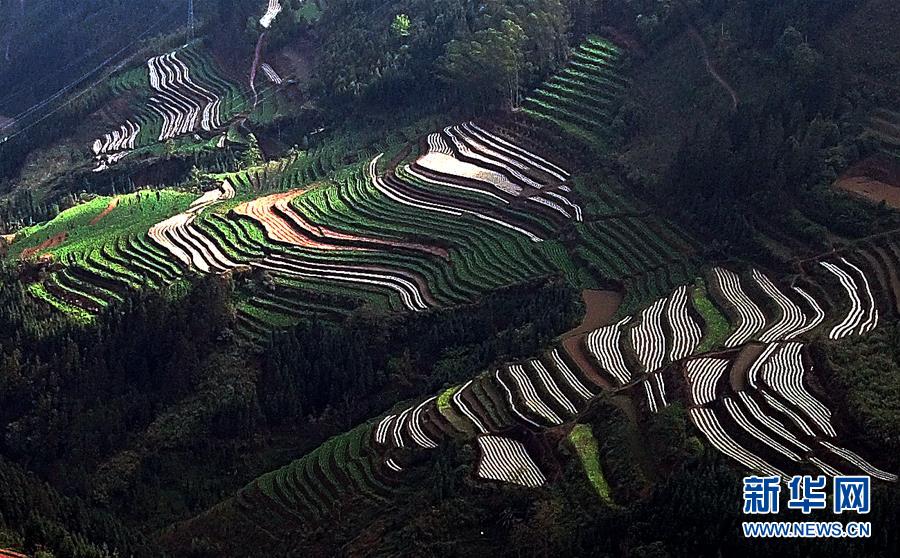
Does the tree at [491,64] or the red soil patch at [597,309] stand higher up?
the tree at [491,64]

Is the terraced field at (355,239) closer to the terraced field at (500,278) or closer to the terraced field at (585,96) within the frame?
the terraced field at (500,278)

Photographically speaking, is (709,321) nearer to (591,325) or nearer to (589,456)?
(591,325)

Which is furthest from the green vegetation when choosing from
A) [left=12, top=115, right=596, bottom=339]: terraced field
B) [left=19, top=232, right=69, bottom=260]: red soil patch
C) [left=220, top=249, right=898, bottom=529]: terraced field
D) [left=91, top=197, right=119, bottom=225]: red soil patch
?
[left=91, top=197, right=119, bottom=225]: red soil patch

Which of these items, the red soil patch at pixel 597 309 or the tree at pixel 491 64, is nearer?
the red soil patch at pixel 597 309

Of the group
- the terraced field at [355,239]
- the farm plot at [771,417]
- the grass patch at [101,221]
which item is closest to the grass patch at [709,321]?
the farm plot at [771,417]

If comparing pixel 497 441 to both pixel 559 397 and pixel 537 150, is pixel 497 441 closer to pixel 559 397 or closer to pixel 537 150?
pixel 559 397

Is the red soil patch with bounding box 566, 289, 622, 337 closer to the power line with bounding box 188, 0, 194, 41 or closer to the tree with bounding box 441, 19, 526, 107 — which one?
the tree with bounding box 441, 19, 526, 107

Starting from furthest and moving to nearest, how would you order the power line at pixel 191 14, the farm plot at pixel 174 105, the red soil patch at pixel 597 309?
the power line at pixel 191 14
the farm plot at pixel 174 105
the red soil patch at pixel 597 309
